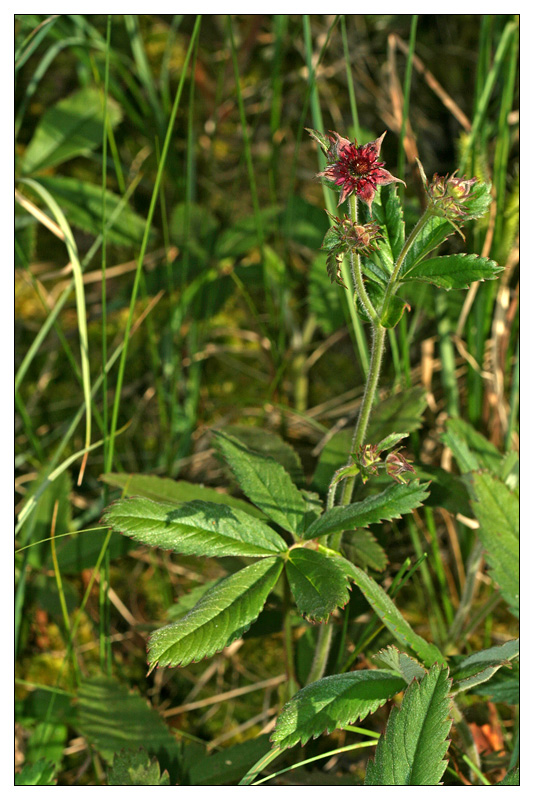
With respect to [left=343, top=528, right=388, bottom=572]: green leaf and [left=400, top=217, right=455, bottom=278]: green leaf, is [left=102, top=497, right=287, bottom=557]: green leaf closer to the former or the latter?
[left=343, top=528, right=388, bottom=572]: green leaf

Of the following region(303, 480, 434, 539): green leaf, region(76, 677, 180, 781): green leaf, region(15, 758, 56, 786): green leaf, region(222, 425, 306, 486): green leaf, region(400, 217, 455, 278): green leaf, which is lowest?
region(15, 758, 56, 786): green leaf

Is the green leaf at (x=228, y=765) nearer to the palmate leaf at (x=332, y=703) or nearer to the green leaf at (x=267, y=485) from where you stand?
the palmate leaf at (x=332, y=703)

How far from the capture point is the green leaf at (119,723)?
4.82 ft

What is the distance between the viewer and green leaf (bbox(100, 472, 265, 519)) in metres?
1.45

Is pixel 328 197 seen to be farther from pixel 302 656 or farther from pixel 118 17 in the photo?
pixel 118 17

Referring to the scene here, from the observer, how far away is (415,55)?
2.23m

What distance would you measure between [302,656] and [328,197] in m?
1.14

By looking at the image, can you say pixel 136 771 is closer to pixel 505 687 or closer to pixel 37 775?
pixel 37 775

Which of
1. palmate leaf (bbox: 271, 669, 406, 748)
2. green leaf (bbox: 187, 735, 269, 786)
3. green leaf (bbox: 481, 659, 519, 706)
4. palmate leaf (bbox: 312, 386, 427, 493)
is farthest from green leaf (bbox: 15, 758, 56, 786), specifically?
green leaf (bbox: 481, 659, 519, 706)

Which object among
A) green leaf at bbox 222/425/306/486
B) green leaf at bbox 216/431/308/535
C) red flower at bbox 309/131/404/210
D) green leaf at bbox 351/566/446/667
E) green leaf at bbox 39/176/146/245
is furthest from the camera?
green leaf at bbox 39/176/146/245

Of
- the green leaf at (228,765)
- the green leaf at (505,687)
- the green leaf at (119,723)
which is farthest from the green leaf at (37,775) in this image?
the green leaf at (505,687)

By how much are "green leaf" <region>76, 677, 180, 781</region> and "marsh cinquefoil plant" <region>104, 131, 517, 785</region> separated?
0.35 meters

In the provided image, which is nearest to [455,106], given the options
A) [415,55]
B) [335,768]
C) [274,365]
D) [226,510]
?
[415,55]

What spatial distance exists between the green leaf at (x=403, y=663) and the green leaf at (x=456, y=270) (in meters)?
0.66
